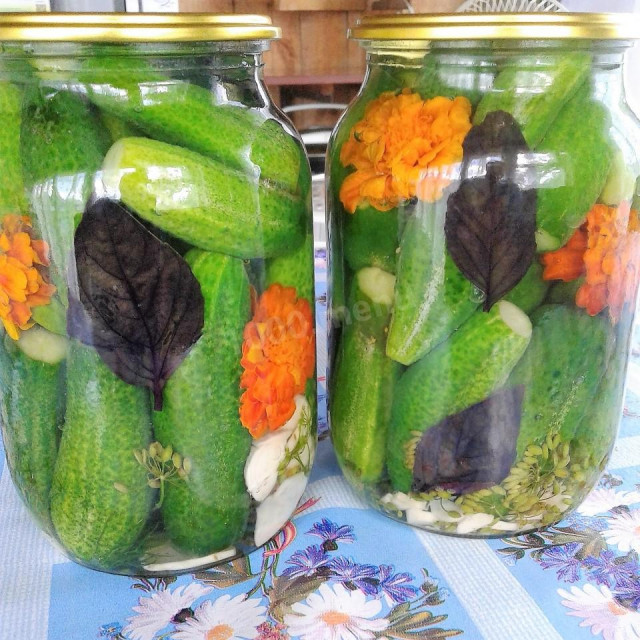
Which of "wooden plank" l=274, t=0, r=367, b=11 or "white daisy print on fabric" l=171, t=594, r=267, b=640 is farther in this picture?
"wooden plank" l=274, t=0, r=367, b=11

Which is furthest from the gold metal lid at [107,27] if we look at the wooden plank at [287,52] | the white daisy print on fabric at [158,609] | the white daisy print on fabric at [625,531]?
the wooden plank at [287,52]

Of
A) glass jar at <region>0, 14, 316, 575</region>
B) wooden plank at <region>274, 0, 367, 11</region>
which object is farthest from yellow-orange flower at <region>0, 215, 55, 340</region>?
wooden plank at <region>274, 0, 367, 11</region>

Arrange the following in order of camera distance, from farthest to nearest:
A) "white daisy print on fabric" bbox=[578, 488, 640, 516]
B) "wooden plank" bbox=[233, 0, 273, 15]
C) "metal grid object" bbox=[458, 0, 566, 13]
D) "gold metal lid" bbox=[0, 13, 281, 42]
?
1. "wooden plank" bbox=[233, 0, 273, 15]
2. "metal grid object" bbox=[458, 0, 566, 13]
3. "white daisy print on fabric" bbox=[578, 488, 640, 516]
4. "gold metal lid" bbox=[0, 13, 281, 42]

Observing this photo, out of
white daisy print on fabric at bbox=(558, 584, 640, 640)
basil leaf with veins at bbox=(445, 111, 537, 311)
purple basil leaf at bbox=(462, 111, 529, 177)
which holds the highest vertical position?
purple basil leaf at bbox=(462, 111, 529, 177)

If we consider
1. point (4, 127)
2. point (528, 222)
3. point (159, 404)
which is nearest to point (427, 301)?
point (528, 222)

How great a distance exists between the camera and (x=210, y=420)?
19.0 inches

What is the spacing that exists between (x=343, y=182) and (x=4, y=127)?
230 mm

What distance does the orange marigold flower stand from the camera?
0.49 meters

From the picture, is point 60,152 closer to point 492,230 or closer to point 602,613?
point 492,230

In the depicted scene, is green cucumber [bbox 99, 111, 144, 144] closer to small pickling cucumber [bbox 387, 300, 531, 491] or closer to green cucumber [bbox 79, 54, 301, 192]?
green cucumber [bbox 79, 54, 301, 192]

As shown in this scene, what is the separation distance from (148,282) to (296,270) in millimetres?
115

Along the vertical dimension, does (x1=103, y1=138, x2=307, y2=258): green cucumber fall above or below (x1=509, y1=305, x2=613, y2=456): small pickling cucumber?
above

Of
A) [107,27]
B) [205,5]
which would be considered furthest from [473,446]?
[205,5]

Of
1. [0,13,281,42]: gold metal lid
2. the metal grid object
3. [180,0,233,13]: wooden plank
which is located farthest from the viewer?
[180,0,233,13]: wooden plank
